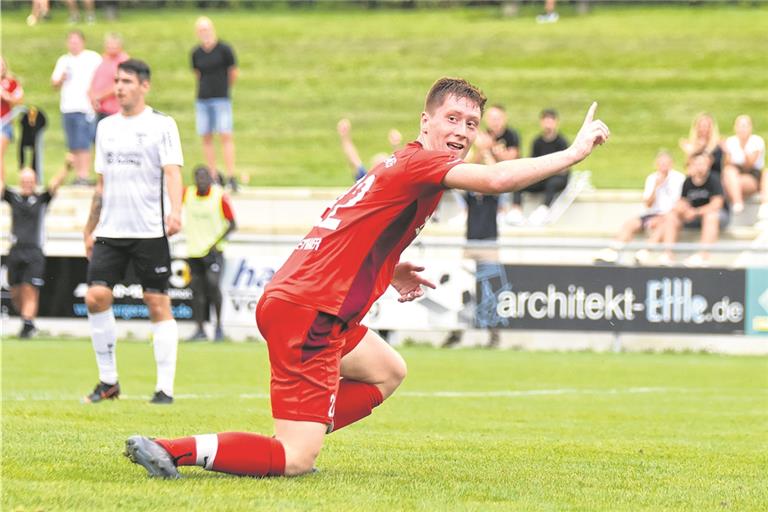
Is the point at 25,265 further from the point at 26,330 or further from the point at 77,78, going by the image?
the point at 77,78

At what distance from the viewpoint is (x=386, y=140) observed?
35.3m

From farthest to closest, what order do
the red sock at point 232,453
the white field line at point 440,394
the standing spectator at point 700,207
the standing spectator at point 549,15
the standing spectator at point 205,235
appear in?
the standing spectator at point 549,15, the standing spectator at point 700,207, the standing spectator at point 205,235, the white field line at point 440,394, the red sock at point 232,453

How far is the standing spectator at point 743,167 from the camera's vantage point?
21.8 meters

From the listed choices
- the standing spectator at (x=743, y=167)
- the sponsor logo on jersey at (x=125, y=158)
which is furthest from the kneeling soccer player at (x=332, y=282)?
the standing spectator at (x=743, y=167)

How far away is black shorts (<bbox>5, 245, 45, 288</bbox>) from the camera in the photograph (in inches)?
768

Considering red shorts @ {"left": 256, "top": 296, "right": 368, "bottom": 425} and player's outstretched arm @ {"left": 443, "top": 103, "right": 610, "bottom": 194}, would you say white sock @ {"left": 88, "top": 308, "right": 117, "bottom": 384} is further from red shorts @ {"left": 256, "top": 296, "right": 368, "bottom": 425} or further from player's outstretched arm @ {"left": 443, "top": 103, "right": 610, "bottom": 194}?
player's outstretched arm @ {"left": 443, "top": 103, "right": 610, "bottom": 194}

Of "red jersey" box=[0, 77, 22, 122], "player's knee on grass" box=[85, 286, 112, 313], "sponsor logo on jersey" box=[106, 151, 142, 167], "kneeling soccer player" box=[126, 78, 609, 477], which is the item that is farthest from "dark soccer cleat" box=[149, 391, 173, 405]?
"red jersey" box=[0, 77, 22, 122]

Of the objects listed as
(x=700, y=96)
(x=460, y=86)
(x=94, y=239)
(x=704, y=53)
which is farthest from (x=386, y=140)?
(x=460, y=86)

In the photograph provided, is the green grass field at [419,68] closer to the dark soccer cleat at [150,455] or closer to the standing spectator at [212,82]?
the standing spectator at [212,82]

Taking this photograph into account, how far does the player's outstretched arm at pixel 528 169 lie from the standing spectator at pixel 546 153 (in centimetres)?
1526

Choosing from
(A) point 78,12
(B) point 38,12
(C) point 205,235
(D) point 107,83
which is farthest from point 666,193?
(A) point 78,12

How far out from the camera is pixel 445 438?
932 cm

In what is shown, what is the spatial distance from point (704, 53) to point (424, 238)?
23.4m

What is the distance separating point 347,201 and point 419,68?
34.3 m
